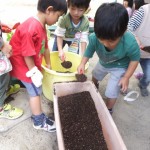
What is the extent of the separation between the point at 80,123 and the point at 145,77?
35.0 inches

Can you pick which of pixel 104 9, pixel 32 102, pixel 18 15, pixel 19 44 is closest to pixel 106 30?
pixel 104 9

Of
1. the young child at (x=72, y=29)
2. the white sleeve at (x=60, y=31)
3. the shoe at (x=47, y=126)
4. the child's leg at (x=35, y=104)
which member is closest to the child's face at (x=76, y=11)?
the young child at (x=72, y=29)

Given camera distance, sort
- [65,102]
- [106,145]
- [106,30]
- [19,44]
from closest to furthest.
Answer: [106,30], [106,145], [19,44], [65,102]

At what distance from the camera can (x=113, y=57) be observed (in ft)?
5.13

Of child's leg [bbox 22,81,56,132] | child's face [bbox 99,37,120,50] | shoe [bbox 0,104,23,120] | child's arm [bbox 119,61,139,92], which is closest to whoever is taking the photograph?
child's face [bbox 99,37,120,50]

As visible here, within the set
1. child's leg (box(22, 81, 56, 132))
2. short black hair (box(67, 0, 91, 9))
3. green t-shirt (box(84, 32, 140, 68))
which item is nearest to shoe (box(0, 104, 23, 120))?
child's leg (box(22, 81, 56, 132))

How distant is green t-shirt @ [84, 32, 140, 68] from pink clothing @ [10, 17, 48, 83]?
34cm

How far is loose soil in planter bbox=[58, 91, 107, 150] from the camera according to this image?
137cm

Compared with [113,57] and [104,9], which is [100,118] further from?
[104,9]

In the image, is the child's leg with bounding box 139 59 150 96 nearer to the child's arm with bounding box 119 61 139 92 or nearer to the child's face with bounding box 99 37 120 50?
the child's arm with bounding box 119 61 139 92

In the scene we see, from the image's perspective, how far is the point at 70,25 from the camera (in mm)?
2025

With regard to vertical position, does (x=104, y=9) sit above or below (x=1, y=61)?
above

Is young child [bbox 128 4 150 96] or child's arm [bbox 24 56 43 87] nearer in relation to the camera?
child's arm [bbox 24 56 43 87]

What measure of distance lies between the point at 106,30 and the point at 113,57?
0.36 meters
